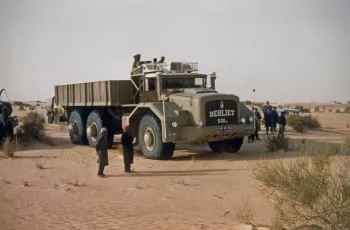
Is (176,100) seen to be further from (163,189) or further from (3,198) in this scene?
(3,198)

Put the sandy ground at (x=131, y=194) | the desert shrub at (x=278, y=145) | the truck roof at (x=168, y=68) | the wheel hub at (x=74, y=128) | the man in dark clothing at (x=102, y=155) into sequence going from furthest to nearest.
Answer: the wheel hub at (x=74, y=128) < the truck roof at (x=168, y=68) < the desert shrub at (x=278, y=145) < the man in dark clothing at (x=102, y=155) < the sandy ground at (x=131, y=194)

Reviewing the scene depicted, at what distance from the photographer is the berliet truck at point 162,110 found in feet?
38.8

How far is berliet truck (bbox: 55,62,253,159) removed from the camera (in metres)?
11.8

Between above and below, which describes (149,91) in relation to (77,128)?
above

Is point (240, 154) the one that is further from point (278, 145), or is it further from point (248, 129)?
point (278, 145)

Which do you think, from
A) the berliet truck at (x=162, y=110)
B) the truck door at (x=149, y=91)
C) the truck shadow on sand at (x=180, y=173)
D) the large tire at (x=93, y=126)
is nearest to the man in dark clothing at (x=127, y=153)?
the truck shadow on sand at (x=180, y=173)

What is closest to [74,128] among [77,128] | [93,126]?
[77,128]

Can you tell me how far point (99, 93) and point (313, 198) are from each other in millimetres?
10970

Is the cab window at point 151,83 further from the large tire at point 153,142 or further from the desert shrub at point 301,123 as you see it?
the desert shrub at point 301,123

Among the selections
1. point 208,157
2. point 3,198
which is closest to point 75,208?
point 3,198

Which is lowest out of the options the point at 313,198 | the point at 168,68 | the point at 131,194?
the point at 131,194

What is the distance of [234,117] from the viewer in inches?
491

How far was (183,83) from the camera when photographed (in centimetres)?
1380

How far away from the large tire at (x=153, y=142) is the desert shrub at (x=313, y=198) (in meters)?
6.21
